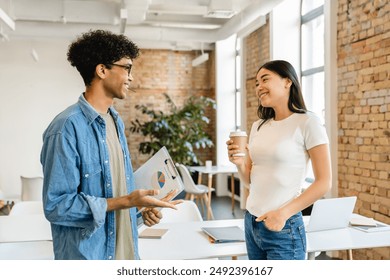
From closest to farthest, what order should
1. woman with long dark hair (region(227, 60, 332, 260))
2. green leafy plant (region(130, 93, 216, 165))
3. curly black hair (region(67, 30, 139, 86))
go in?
curly black hair (region(67, 30, 139, 86)) < woman with long dark hair (region(227, 60, 332, 260)) < green leafy plant (region(130, 93, 216, 165))

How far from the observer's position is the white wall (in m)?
7.62

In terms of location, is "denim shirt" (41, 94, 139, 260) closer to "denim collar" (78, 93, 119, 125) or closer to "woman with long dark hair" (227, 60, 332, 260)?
"denim collar" (78, 93, 119, 125)

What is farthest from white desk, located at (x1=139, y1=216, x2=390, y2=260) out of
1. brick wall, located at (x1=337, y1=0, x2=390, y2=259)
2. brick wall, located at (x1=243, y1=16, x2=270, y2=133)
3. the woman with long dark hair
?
brick wall, located at (x1=243, y1=16, x2=270, y2=133)

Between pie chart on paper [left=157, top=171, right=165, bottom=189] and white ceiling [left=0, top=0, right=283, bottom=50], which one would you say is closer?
pie chart on paper [left=157, top=171, right=165, bottom=189]

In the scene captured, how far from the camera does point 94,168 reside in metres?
1.26

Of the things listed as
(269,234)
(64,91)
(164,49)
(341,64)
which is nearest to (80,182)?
→ (269,234)

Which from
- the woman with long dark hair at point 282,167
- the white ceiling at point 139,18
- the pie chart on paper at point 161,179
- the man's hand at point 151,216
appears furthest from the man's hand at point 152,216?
the white ceiling at point 139,18

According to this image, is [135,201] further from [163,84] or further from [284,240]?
[163,84]

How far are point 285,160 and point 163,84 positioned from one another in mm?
7300

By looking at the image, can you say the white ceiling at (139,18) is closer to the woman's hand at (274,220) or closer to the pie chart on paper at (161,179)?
the pie chart on paper at (161,179)

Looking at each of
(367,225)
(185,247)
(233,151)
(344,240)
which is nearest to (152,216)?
(233,151)

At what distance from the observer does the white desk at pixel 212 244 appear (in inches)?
78.4

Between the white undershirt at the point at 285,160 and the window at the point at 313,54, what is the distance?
377 centimetres

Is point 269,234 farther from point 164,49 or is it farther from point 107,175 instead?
point 164,49
